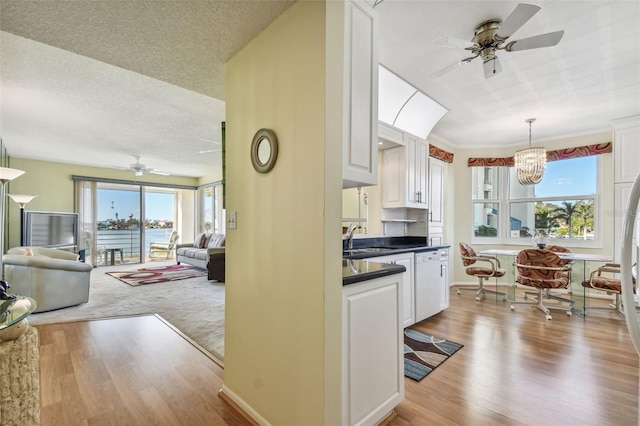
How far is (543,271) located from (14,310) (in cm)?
505

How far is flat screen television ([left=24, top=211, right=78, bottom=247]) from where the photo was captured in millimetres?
5605

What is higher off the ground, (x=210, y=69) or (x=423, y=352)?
(x=210, y=69)

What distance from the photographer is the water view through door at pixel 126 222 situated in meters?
7.75

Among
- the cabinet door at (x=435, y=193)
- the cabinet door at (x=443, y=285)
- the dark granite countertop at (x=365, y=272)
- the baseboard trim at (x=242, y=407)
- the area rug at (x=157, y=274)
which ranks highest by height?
the cabinet door at (x=435, y=193)

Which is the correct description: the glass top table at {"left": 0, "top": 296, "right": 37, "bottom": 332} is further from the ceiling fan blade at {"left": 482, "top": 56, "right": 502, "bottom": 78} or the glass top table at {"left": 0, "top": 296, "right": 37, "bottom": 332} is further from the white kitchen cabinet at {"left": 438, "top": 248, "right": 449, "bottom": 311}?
the white kitchen cabinet at {"left": 438, "top": 248, "right": 449, "bottom": 311}

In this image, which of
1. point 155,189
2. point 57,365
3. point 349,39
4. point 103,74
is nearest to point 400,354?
point 349,39

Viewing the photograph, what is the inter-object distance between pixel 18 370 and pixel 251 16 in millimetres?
2132

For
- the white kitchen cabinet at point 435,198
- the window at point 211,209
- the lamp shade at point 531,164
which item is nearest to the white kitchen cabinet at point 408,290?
the white kitchen cabinet at point 435,198

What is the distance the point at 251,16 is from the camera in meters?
1.63

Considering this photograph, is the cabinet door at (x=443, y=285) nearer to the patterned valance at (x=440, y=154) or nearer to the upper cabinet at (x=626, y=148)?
the patterned valance at (x=440, y=154)

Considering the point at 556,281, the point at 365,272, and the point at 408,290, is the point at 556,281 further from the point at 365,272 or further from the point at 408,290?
the point at 365,272

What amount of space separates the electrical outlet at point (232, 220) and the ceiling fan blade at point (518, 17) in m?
2.26

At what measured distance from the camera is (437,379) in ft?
7.30

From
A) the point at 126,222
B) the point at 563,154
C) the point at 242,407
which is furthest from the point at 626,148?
the point at 126,222
